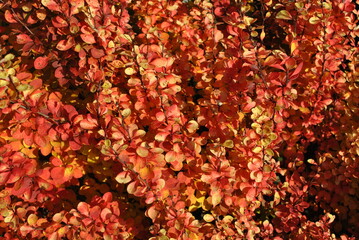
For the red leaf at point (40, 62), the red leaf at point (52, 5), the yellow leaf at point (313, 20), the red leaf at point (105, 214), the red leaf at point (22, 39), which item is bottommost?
the red leaf at point (105, 214)

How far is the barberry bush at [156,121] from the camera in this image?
1488mm

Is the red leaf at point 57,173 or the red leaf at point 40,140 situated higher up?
the red leaf at point 40,140

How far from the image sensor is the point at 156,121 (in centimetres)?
153

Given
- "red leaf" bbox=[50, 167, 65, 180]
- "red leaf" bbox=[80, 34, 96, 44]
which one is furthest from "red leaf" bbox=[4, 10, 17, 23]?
"red leaf" bbox=[50, 167, 65, 180]

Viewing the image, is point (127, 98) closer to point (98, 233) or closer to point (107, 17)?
point (107, 17)

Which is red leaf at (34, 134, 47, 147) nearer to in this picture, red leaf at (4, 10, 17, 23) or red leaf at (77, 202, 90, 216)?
red leaf at (77, 202, 90, 216)

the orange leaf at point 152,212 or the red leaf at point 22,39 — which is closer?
the orange leaf at point 152,212

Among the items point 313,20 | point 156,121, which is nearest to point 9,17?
point 156,121

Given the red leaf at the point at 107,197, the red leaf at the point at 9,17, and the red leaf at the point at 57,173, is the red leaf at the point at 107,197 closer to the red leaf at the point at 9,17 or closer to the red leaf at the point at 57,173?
the red leaf at the point at 57,173

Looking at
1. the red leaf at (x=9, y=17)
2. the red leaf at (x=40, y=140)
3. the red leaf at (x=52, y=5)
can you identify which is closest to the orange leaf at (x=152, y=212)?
the red leaf at (x=40, y=140)

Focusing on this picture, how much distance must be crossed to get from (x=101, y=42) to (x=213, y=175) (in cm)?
83

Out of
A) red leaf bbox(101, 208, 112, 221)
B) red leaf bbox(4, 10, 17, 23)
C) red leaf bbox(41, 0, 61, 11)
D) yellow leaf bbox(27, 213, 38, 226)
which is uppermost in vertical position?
red leaf bbox(41, 0, 61, 11)

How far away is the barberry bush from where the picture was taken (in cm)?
149

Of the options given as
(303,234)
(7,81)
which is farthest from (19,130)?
(303,234)
